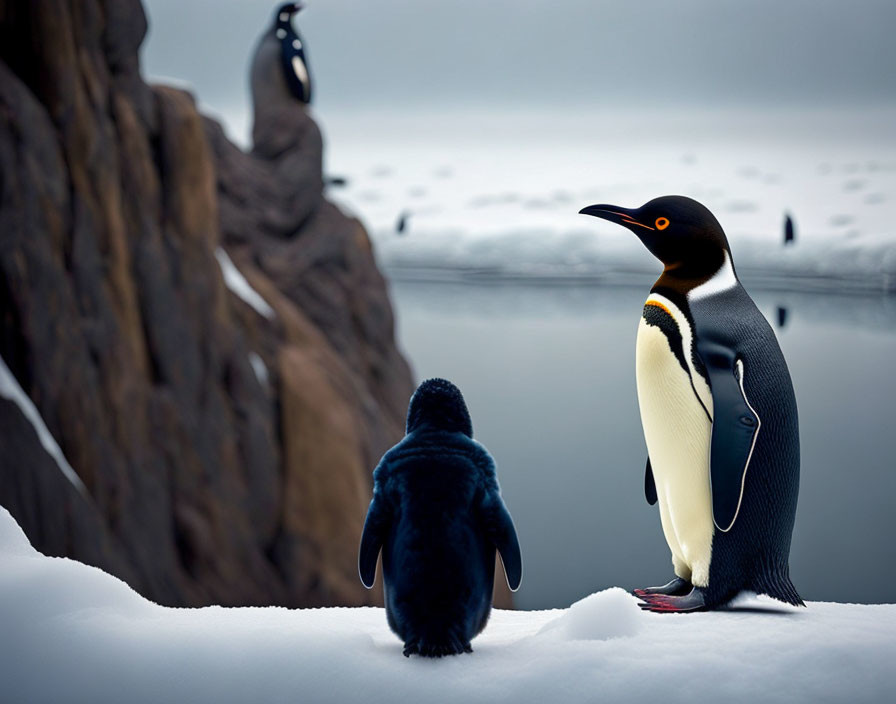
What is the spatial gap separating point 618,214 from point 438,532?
2.33ft

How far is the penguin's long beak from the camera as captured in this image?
1.74 metres

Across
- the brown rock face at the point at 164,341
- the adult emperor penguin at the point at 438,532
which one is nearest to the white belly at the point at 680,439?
the adult emperor penguin at the point at 438,532

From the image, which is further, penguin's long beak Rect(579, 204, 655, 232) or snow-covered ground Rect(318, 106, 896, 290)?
snow-covered ground Rect(318, 106, 896, 290)

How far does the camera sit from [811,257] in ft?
22.9

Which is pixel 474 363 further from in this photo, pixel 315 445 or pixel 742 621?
pixel 742 621

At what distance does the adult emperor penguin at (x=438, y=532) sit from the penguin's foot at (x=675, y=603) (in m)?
0.31

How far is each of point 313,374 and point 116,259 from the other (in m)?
1.94

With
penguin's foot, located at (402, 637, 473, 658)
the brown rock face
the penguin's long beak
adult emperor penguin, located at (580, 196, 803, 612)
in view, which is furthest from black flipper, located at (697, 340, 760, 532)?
the brown rock face

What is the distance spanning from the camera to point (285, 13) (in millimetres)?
8367

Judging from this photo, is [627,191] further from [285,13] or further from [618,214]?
[618,214]

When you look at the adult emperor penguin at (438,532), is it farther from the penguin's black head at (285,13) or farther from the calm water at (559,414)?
the penguin's black head at (285,13)

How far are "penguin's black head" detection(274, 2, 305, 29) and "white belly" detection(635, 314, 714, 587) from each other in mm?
7287

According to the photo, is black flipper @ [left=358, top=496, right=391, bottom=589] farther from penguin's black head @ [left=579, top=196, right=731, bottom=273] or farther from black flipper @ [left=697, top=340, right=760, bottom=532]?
penguin's black head @ [left=579, top=196, right=731, bottom=273]

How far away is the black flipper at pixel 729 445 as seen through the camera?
5.10ft
